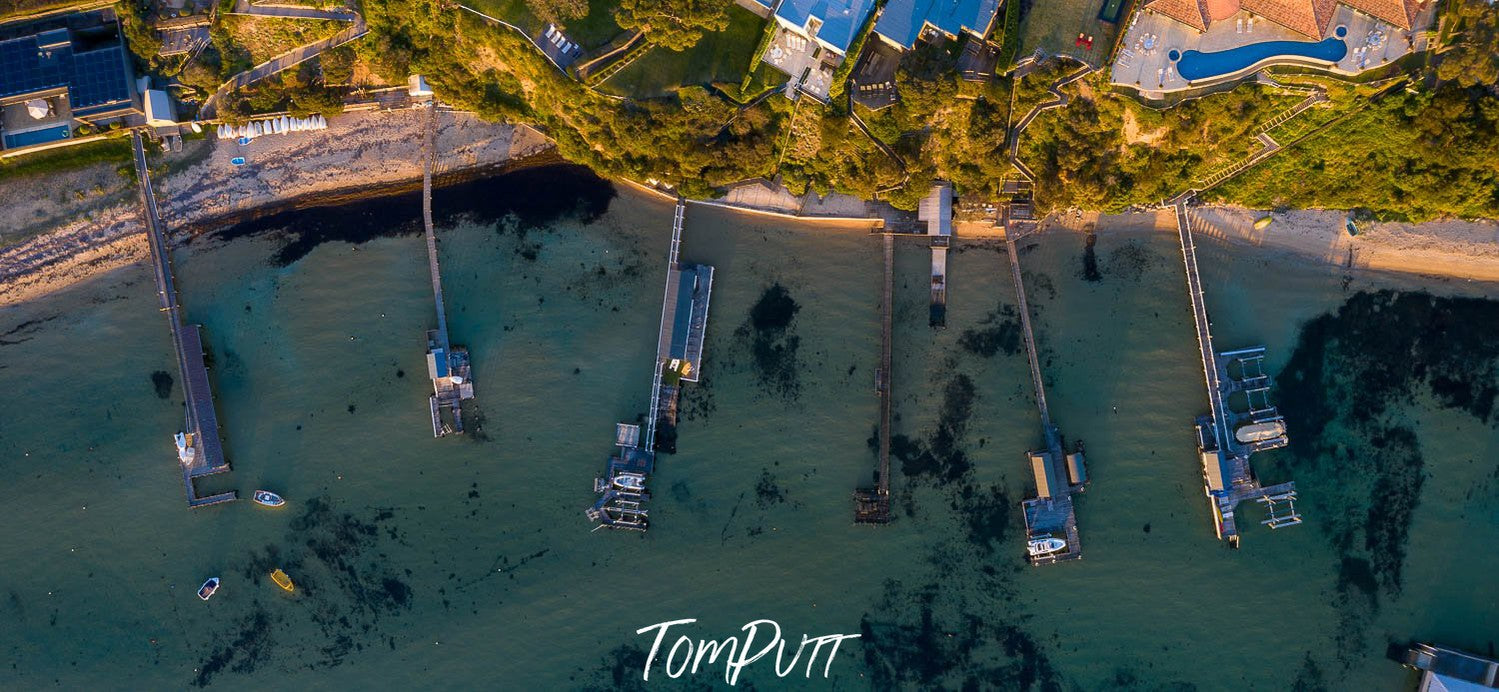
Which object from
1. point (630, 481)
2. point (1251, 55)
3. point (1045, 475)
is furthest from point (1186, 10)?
point (630, 481)

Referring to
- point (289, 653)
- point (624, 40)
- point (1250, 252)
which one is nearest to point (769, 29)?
point (624, 40)

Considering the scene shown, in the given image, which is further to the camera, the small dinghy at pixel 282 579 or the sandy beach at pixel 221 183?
the sandy beach at pixel 221 183

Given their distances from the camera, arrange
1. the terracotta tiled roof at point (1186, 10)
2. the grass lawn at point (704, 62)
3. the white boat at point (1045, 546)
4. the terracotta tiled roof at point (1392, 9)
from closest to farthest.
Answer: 1. the terracotta tiled roof at point (1392, 9)
2. the terracotta tiled roof at point (1186, 10)
3. the grass lawn at point (704, 62)
4. the white boat at point (1045, 546)

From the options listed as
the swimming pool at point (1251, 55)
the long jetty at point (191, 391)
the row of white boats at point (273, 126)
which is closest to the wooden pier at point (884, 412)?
the swimming pool at point (1251, 55)

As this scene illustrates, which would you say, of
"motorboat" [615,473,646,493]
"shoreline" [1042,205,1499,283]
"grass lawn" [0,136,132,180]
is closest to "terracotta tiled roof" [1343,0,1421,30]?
"shoreline" [1042,205,1499,283]

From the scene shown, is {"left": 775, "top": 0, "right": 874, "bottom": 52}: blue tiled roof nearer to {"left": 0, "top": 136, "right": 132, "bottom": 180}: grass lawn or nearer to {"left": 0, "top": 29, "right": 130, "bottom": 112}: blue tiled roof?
{"left": 0, "top": 29, "right": 130, "bottom": 112}: blue tiled roof

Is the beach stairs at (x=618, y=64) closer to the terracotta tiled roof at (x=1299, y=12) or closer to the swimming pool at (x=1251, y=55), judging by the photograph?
the swimming pool at (x=1251, y=55)

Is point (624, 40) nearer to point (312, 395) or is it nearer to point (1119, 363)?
point (312, 395)
